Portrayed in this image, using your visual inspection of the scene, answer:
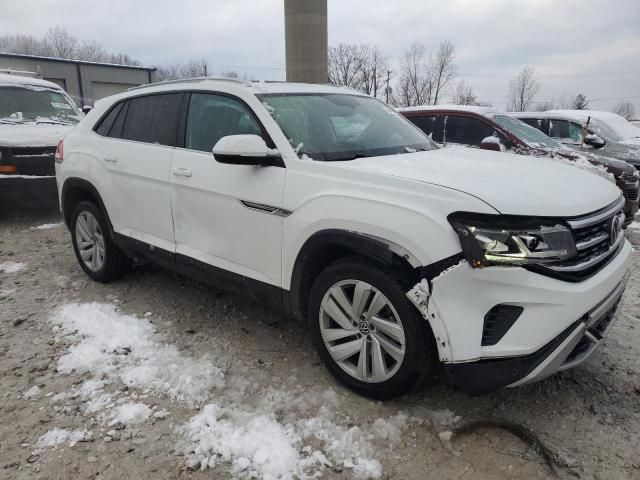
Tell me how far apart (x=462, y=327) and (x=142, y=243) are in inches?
108

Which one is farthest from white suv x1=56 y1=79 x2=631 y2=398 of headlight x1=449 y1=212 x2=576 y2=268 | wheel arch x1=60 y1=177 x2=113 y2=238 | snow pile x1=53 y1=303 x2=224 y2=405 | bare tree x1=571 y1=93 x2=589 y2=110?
bare tree x1=571 y1=93 x2=589 y2=110

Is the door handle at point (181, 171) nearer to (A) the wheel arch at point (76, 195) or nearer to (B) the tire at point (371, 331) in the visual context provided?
(A) the wheel arch at point (76, 195)

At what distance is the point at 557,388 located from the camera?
9.63 feet

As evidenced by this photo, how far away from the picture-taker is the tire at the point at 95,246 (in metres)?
4.47

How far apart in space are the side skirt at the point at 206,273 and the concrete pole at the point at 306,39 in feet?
50.6

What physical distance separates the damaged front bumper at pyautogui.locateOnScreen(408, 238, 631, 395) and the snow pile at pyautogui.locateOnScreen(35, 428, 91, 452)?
1.84 m

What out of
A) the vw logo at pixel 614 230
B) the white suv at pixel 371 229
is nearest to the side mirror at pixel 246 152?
the white suv at pixel 371 229

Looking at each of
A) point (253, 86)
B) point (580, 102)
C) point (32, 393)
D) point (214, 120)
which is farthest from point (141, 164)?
point (580, 102)

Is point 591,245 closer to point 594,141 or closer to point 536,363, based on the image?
point 536,363

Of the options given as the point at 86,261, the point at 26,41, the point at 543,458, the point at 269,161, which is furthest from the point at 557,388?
the point at 26,41

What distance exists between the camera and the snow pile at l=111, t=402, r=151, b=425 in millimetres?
2668

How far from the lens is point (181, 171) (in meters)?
3.52

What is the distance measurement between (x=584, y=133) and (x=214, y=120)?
7.54 metres

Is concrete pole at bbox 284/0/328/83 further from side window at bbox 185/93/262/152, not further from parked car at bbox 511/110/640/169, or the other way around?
side window at bbox 185/93/262/152
